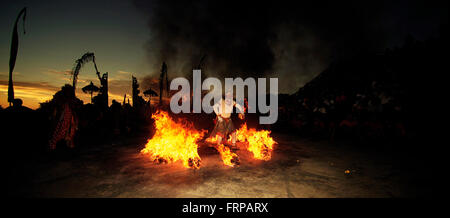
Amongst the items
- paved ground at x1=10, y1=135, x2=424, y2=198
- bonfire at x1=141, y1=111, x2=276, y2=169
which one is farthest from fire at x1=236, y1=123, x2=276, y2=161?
paved ground at x1=10, y1=135, x2=424, y2=198

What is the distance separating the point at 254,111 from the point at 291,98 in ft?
10.4

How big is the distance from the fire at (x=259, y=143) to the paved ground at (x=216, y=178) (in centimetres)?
43

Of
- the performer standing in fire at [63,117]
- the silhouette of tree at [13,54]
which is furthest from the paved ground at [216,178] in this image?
the silhouette of tree at [13,54]

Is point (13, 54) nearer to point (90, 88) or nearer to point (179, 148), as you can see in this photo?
point (179, 148)

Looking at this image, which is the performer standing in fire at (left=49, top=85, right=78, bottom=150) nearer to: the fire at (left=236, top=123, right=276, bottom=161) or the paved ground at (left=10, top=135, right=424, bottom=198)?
the paved ground at (left=10, top=135, right=424, bottom=198)

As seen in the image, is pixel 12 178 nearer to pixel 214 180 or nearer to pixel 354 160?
pixel 214 180

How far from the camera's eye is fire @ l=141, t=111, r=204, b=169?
5.56 meters

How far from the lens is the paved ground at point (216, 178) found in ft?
12.2

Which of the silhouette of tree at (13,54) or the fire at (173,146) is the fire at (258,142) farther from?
the silhouette of tree at (13,54)

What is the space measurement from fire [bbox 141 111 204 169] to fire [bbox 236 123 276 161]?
224cm

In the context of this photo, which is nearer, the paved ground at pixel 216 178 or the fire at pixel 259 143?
the paved ground at pixel 216 178

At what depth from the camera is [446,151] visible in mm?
7090

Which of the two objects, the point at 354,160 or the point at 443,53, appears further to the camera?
the point at 443,53
